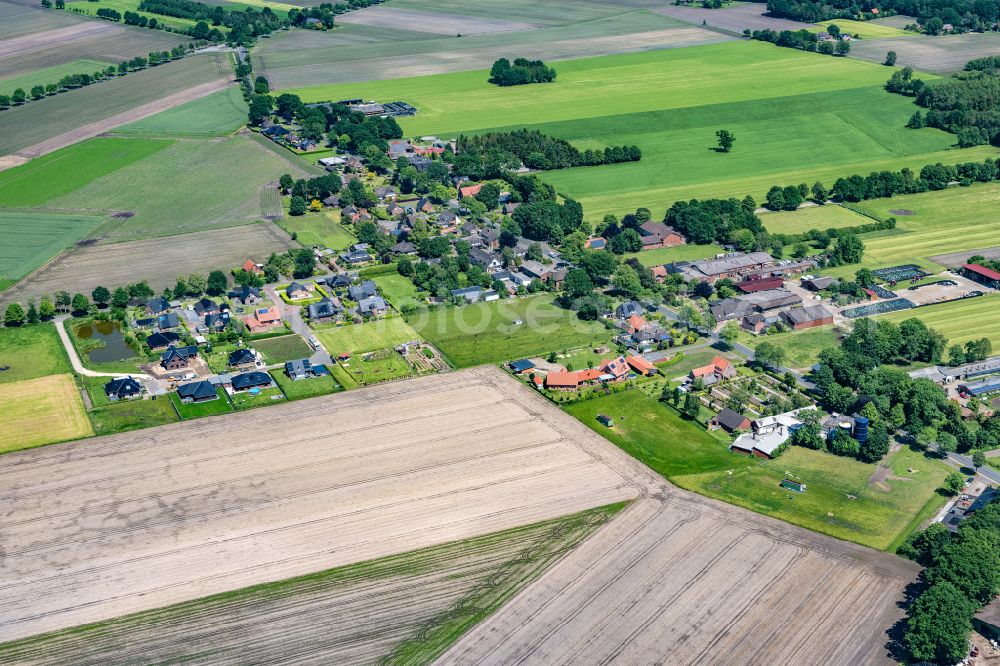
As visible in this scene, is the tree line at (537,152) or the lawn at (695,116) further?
the tree line at (537,152)

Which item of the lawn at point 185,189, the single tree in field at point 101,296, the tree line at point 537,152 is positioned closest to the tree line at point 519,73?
the tree line at point 537,152

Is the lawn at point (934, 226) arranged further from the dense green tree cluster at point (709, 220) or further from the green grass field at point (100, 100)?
the green grass field at point (100, 100)

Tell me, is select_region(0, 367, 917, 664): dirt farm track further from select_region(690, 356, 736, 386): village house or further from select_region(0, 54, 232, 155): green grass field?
select_region(0, 54, 232, 155): green grass field

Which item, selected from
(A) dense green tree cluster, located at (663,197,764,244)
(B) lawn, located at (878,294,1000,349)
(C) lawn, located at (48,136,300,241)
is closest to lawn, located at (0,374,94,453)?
(C) lawn, located at (48,136,300,241)

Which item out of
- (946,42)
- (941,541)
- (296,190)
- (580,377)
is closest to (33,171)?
(296,190)

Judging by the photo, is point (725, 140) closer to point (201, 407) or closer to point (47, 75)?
point (201, 407)

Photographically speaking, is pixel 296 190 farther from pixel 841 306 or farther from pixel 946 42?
pixel 946 42
